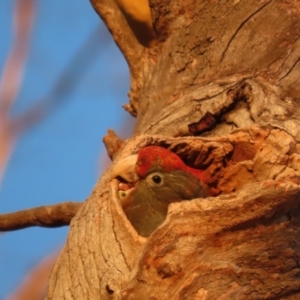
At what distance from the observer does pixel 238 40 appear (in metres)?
1.30

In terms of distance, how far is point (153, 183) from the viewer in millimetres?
1087

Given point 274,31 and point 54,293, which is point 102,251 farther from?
point 274,31

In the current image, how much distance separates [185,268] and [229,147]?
0.94 feet

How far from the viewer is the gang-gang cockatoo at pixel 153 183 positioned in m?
1.05

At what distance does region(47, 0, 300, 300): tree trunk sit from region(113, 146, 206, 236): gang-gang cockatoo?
3 cm

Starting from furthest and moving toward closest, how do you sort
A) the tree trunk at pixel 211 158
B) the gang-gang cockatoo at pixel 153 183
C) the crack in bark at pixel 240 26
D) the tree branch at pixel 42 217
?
the tree branch at pixel 42 217, the crack in bark at pixel 240 26, the gang-gang cockatoo at pixel 153 183, the tree trunk at pixel 211 158

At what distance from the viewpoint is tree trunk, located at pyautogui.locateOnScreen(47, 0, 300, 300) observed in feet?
2.90

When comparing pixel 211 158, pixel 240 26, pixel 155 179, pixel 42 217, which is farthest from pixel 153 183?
pixel 42 217

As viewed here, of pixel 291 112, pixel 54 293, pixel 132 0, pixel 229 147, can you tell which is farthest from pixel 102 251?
pixel 132 0

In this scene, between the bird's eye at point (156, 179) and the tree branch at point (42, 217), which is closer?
the bird's eye at point (156, 179)

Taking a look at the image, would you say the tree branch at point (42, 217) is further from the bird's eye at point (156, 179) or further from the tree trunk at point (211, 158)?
the bird's eye at point (156, 179)

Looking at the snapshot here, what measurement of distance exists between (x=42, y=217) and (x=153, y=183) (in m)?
0.75

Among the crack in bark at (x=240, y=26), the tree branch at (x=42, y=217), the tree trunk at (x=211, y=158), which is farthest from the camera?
the tree branch at (x=42, y=217)

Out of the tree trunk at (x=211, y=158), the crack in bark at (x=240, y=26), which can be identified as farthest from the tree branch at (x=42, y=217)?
the crack in bark at (x=240, y=26)
